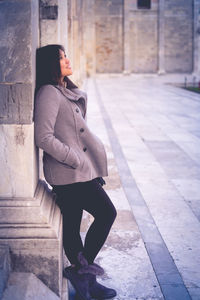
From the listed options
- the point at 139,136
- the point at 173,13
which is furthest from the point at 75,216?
the point at 173,13

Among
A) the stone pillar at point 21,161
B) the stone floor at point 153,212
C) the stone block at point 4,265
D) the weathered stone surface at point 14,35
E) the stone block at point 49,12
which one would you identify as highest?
the stone block at point 49,12

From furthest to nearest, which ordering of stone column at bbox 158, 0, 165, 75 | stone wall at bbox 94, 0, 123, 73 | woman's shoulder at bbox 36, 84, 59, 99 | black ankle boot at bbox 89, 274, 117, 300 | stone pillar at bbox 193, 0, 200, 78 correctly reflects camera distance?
stone pillar at bbox 193, 0, 200, 78 < stone column at bbox 158, 0, 165, 75 < stone wall at bbox 94, 0, 123, 73 < black ankle boot at bbox 89, 274, 117, 300 < woman's shoulder at bbox 36, 84, 59, 99

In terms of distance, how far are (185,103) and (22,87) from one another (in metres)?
12.4

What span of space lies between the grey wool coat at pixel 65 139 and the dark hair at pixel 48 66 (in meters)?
0.08

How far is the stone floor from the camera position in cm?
281

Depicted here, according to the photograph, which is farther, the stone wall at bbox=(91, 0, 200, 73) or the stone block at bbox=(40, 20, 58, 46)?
the stone wall at bbox=(91, 0, 200, 73)

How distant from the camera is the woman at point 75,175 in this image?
253 cm

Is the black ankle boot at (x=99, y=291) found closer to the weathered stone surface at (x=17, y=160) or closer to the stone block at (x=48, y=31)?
the weathered stone surface at (x=17, y=160)

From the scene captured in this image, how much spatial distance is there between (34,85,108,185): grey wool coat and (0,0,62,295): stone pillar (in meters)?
0.08

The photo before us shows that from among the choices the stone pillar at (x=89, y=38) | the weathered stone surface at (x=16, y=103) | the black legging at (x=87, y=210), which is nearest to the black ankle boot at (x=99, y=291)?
the black legging at (x=87, y=210)

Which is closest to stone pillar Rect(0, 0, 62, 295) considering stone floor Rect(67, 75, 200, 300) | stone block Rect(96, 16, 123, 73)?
stone floor Rect(67, 75, 200, 300)

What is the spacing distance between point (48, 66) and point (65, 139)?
0.46m

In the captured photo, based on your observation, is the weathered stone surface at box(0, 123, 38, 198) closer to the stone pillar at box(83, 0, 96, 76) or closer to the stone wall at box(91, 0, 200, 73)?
the stone pillar at box(83, 0, 96, 76)

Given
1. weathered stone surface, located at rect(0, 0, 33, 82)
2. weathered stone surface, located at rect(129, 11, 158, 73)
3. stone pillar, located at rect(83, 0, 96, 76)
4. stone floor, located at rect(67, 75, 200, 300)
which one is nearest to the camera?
→ weathered stone surface, located at rect(0, 0, 33, 82)
